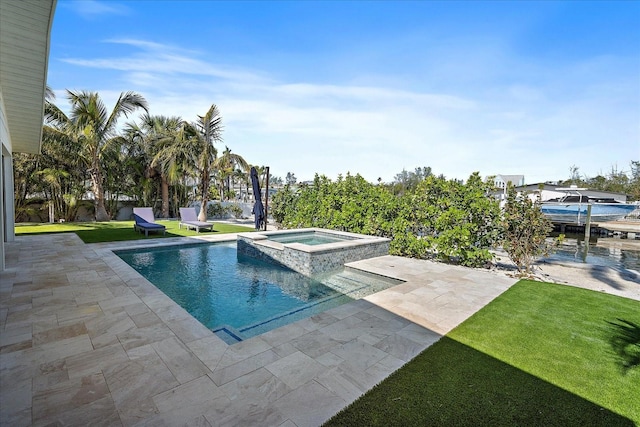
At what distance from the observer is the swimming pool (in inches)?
208

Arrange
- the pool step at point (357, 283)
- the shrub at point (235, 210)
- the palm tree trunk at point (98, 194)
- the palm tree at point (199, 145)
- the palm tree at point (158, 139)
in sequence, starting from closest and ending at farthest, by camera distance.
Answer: the pool step at point (357, 283), the palm tree at point (199, 145), the palm tree trunk at point (98, 194), the palm tree at point (158, 139), the shrub at point (235, 210)

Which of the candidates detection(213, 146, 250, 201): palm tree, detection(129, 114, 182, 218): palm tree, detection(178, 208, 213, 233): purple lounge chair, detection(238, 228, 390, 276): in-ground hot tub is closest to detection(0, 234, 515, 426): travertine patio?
detection(238, 228, 390, 276): in-ground hot tub

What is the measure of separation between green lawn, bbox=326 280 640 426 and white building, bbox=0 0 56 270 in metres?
6.40

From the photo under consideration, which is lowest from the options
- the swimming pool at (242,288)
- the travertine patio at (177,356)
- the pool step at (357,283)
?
the swimming pool at (242,288)

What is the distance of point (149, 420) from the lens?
2430 mm

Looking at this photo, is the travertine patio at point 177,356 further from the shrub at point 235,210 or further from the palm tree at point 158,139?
the shrub at point 235,210

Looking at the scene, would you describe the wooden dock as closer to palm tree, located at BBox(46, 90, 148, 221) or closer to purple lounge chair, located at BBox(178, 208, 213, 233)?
purple lounge chair, located at BBox(178, 208, 213, 233)

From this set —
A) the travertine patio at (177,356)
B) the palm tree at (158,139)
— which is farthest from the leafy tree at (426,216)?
the palm tree at (158,139)

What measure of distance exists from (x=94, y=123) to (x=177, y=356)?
19.2 m

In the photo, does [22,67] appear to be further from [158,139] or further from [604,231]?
[604,231]

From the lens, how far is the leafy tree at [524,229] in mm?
7742

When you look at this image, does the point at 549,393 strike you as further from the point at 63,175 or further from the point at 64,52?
the point at 63,175

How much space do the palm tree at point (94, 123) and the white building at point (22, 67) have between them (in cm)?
722

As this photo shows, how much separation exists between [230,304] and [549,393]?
500cm
